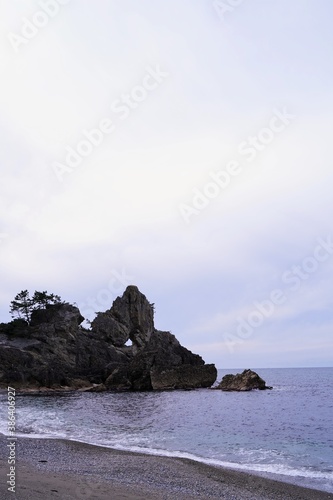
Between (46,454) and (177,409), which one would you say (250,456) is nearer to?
(46,454)

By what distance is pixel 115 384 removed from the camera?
88250mm

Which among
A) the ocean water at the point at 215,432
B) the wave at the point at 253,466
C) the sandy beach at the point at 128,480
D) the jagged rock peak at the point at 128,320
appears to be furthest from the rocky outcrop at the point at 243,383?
the sandy beach at the point at 128,480

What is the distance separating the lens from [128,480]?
59.2 feet

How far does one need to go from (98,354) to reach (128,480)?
8853 centimetres

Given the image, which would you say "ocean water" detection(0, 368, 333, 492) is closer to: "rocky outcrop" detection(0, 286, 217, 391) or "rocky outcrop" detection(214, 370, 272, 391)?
"rocky outcrop" detection(0, 286, 217, 391)

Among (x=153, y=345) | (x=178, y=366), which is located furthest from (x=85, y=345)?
(x=178, y=366)

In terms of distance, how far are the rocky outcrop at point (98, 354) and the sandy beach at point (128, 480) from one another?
64356 millimetres

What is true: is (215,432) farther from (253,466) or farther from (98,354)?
(98,354)

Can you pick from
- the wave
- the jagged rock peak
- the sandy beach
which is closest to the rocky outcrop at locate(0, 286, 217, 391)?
the jagged rock peak

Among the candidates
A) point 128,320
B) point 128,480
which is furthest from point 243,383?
point 128,480

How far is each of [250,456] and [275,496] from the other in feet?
28.1

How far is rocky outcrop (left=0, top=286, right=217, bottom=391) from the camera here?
279 feet

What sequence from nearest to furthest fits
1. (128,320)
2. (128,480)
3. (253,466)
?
(128,480)
(253,466)
(128,320)

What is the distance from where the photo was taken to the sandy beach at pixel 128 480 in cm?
1473
